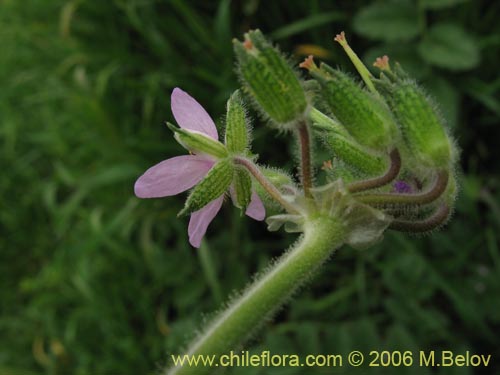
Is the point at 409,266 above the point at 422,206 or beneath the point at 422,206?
beneath

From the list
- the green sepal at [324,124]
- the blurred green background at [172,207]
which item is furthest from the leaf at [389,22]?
the green sepal at [324,124]

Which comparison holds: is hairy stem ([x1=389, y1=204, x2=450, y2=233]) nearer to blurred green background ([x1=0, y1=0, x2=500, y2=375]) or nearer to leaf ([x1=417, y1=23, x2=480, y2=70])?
blurred green background ([x1=0, y1=0, x2=500, y2=375])

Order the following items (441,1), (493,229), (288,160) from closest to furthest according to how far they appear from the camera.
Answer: (441,1) < (493,229) < (288,160)

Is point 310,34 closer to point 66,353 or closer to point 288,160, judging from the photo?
point 288,160

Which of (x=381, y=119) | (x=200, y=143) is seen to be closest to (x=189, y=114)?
(x=200, y=143)

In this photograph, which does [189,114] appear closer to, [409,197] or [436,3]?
[409,197]

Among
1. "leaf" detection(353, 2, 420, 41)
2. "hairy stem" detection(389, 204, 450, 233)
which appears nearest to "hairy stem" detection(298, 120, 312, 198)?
"hairy stem" detection(389, 204, 450, 233)

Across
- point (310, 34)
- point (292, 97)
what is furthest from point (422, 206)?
point (310, 34)

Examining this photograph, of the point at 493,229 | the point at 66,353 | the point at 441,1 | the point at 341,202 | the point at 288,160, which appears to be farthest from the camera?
the point at 66,353
